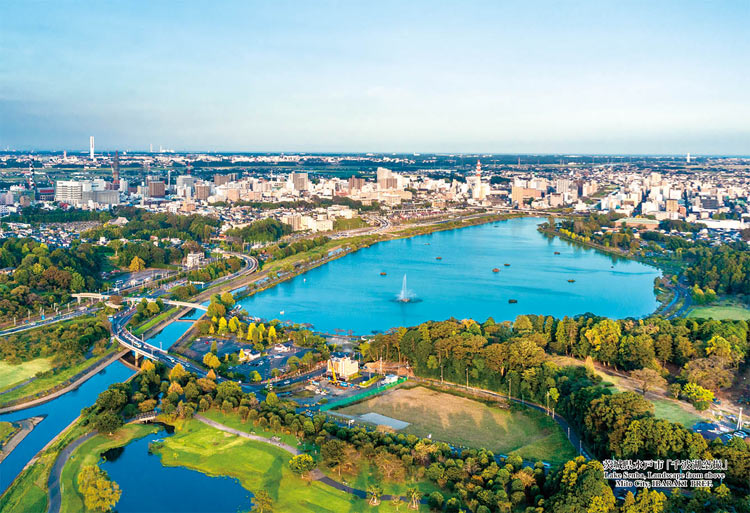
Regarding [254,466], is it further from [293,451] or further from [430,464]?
[430,464]

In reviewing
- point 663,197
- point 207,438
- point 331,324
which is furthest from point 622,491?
point 663,197

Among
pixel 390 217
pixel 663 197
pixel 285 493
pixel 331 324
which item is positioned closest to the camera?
pixel 285 493

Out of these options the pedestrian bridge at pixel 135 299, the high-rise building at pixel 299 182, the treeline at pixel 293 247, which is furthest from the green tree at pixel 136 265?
the high-rise building at pixel 299 182

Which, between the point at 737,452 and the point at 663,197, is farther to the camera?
the point at 663,197

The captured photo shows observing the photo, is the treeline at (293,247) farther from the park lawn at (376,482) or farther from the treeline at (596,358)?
the park lawn at (376,482)

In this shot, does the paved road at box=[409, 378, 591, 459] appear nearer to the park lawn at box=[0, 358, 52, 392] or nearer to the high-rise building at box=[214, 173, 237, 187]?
the park lawn at box=[0, 358, 52, 392]

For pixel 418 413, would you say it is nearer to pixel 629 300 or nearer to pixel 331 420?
pixel 331 420

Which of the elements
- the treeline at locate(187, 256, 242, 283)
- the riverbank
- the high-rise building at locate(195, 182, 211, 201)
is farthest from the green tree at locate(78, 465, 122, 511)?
the high-rise building at locate(195, 182, 211, 201)
